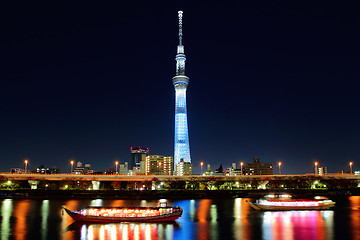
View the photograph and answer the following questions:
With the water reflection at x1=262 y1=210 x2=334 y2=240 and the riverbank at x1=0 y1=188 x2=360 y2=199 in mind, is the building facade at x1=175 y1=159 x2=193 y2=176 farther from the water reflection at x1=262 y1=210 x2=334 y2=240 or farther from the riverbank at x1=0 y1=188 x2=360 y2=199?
the water reflection at x1=262 y1=210 x2=334 y2=240

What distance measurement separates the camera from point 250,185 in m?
128

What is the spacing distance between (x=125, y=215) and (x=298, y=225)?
2078 centimetres

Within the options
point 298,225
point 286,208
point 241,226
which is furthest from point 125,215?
point 286,208

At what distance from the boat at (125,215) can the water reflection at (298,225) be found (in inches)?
450

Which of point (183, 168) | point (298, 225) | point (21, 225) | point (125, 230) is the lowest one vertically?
point (21, 225)

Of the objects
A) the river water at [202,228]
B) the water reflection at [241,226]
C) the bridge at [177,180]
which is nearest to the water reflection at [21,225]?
the river water at [202,228]

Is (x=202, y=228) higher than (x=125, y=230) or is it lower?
lower

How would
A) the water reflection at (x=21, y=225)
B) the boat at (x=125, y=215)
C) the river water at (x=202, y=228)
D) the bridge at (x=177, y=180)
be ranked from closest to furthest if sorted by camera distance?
the river water at (x=202, y=228) < the water reflection at (x=21, y=225) < the boat at (x=125, y=215) < the bridge at (x=177, y=180)

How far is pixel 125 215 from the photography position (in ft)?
132

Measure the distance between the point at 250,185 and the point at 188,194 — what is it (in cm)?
4097

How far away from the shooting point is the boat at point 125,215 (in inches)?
1569

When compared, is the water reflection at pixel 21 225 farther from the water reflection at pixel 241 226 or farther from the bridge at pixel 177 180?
the bridge at pixel 177 180

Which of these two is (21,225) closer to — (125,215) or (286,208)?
(125,215)

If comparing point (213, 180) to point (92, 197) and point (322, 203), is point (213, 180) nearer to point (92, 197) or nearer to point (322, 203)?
point (92, 197)
